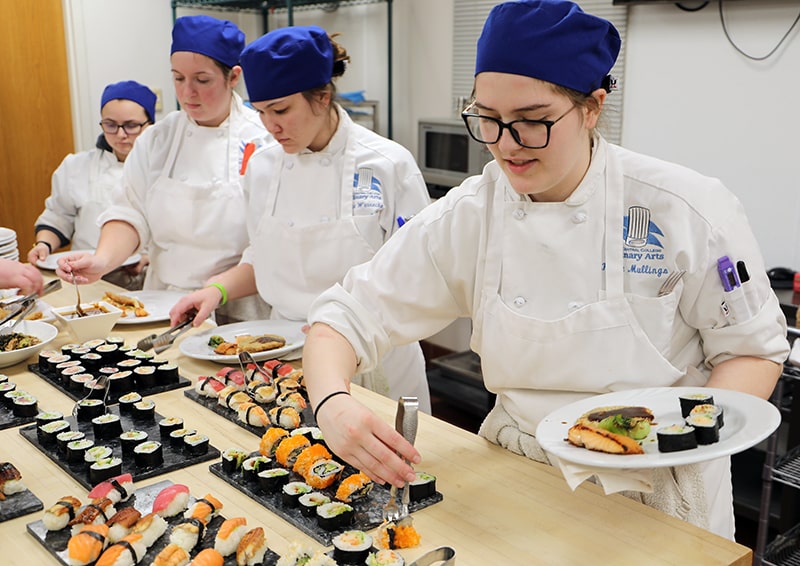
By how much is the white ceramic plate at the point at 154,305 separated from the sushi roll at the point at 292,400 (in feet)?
2.77

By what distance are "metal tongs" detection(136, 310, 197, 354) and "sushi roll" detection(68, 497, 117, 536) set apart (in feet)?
2.91

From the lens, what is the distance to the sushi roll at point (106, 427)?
1646 millimetres

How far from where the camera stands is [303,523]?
133cm

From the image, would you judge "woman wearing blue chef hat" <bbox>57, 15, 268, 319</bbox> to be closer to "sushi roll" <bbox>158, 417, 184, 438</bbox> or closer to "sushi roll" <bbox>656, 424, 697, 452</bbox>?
"sushi roll" <bbox>158, 417, 184, 438</bbox>

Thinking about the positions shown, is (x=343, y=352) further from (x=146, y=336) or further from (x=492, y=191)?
(x=146, y=336)

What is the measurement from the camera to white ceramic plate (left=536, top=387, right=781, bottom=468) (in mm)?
1105

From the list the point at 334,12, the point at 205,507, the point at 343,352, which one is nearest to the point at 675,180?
the point at 343,352

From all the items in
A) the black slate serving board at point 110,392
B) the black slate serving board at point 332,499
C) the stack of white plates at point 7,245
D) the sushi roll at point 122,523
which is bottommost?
the black slate serving board at point 110,392

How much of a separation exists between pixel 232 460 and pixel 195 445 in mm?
117

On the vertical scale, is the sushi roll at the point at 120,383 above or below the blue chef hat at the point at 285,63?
below

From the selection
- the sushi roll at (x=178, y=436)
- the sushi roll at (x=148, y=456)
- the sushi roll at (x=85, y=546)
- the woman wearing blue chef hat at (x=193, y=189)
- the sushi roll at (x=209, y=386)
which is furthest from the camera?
the woman wearing blue chef hat at (x=193, y=189)

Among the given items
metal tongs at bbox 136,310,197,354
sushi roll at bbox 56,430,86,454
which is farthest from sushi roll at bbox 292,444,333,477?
metal tongs at bbox 136,310,197,354

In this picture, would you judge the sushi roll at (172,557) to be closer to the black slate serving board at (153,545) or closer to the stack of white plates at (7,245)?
the black slate serving board at (153,545)

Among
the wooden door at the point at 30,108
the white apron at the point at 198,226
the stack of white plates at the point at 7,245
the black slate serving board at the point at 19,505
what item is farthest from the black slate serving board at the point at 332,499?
Answer: the wooden door at the point at 30,108
